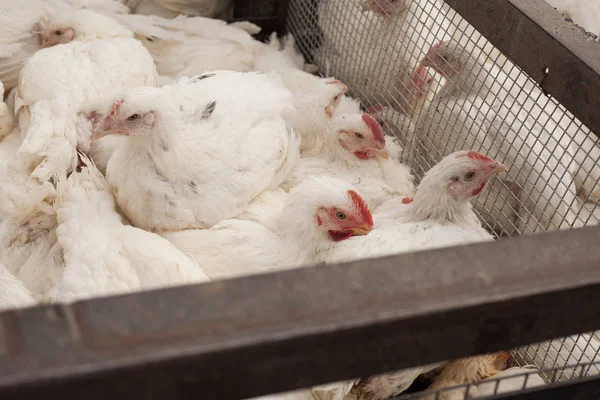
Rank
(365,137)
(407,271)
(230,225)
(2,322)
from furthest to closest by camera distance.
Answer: (365,137) < (230,225) < (407,271) < (2,322)

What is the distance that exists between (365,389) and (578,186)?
100 centimetres

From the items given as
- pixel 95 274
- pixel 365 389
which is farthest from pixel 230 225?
pixel 365 389

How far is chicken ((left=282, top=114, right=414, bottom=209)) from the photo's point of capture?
89.5 inches

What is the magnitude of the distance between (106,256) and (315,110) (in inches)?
38.2

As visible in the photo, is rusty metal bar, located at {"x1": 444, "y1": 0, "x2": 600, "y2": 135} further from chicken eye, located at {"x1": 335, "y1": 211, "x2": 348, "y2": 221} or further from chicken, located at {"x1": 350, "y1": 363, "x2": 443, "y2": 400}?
chicken, located at {"x1": 350, "y1": 363, "x2": 443, "y2": 400}

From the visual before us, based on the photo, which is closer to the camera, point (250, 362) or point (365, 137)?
point (250, 362)

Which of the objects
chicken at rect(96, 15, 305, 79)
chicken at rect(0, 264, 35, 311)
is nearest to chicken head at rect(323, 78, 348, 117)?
chicken at rect(96, 15, 305, 79)

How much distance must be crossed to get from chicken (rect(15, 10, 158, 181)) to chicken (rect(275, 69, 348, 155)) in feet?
1.88

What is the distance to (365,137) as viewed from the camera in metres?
2.27

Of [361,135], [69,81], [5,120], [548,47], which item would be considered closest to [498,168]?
[548,47]

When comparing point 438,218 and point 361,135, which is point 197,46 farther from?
point 438,218

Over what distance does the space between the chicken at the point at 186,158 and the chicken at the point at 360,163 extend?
245 millimetres

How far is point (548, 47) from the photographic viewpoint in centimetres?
170

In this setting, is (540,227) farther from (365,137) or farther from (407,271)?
(407,271)
